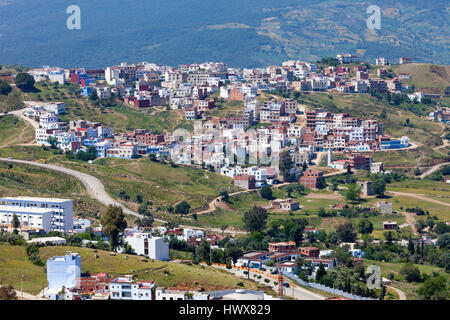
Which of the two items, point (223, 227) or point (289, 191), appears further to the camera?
point (289, 191)

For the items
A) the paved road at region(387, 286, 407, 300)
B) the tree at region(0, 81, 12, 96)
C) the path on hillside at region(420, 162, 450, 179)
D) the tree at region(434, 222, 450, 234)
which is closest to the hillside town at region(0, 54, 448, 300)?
the tree at region(434, 222, 450, 234)

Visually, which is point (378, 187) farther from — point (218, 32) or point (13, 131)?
point (218, 32)

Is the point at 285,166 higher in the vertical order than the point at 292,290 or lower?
higher

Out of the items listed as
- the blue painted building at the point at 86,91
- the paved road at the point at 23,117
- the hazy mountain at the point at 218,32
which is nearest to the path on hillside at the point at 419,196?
the paved road at the point at 23,117

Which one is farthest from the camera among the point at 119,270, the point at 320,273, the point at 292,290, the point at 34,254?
the point at 320,273

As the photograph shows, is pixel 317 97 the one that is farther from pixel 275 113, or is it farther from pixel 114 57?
pixel 114 57

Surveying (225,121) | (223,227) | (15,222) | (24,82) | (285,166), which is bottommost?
(223,227)

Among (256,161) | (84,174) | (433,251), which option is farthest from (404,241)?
(84,174)

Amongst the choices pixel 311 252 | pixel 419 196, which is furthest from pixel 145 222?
pixel 419 196
